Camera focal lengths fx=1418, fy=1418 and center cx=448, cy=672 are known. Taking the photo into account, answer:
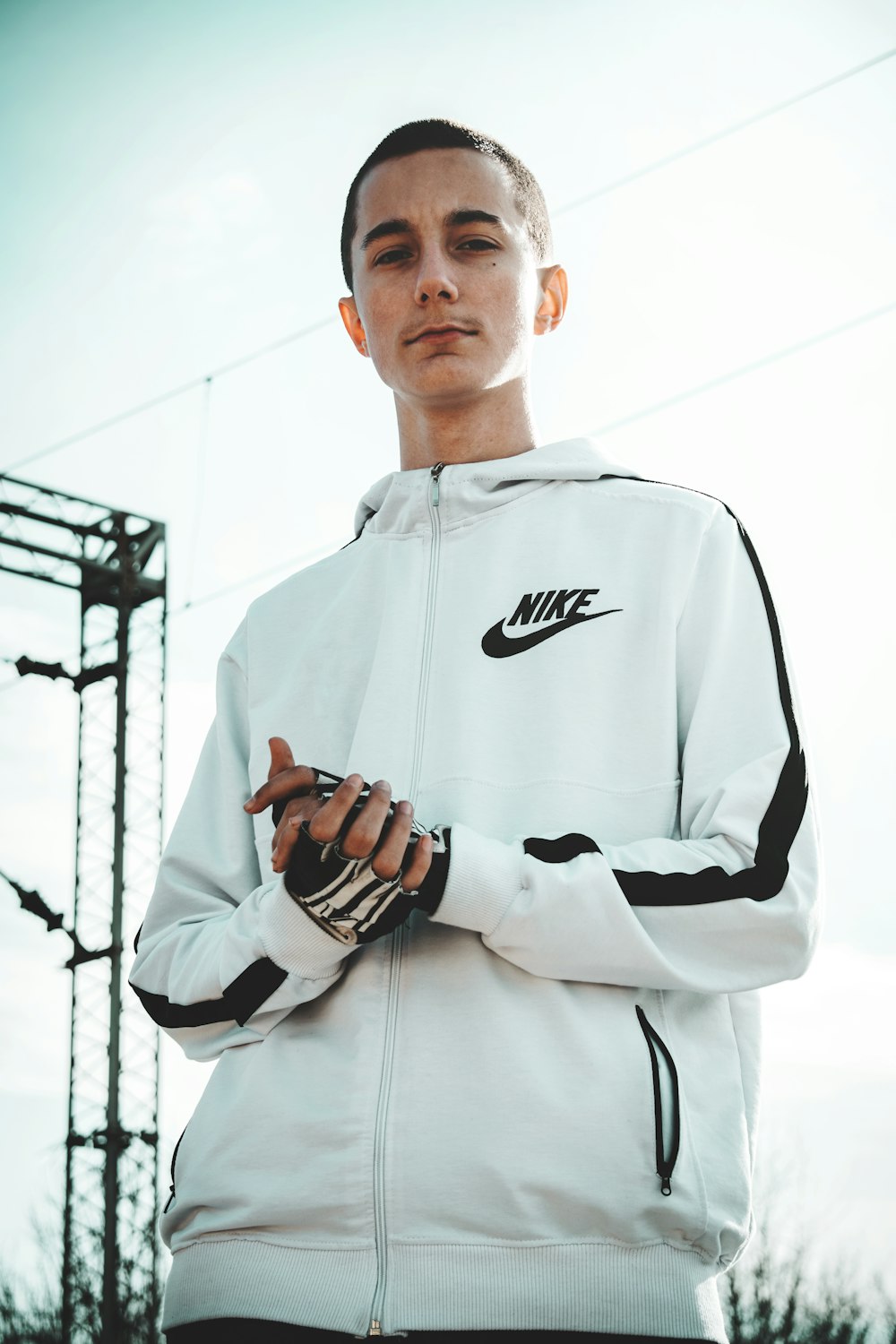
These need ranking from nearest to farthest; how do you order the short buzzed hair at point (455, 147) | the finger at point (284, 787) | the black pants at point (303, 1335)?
1. the black pants at point (303, 1335)
2. the finger at point (284, 787)
3. the short buzzed hair at point (455, 147)

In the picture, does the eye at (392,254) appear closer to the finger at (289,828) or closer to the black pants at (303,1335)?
the finger at (289,828)

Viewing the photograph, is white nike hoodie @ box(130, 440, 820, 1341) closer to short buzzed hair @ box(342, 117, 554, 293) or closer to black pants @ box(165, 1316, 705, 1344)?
black pants @ box(165, 1316, 705, 1344)

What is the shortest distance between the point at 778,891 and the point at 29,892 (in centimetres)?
1122

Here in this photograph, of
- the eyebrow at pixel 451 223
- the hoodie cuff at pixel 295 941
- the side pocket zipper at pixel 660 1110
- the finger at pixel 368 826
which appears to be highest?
the eyebrow at pixel 451 223

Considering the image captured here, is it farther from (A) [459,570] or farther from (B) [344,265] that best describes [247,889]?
(B) [344,265]

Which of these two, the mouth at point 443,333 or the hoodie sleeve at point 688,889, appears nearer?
the hoodie sleeve at point 688,889

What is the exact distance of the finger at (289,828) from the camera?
1.66 meters

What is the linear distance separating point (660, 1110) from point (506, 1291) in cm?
27

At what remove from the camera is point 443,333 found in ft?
7.87

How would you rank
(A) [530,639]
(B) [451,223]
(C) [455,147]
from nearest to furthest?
(A) [530,639]
(B) [451,223]
(C) [455,147]

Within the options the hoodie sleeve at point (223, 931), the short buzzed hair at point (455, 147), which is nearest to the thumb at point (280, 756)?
the hoodie sleeve at point (223, 931)

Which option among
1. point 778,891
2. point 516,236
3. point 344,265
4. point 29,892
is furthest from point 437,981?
point 29,892

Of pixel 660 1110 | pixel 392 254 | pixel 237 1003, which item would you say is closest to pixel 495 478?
pixel 392 254

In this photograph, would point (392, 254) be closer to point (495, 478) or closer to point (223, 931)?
point (495, 478)
